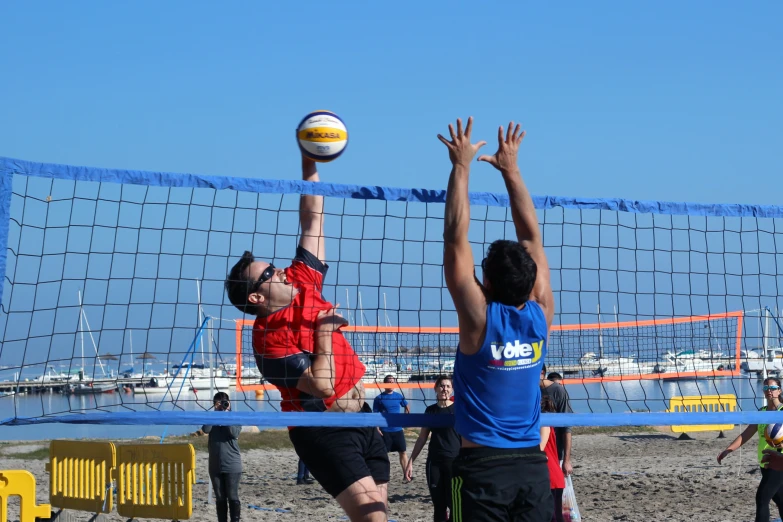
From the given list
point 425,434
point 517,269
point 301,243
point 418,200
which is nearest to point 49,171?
point 301,243

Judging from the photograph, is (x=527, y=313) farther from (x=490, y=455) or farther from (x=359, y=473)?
(x=359, y=473)

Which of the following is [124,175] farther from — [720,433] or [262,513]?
[720,433]

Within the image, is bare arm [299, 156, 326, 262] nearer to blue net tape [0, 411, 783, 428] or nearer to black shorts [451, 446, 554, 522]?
blue net tape [0, 411, 783, 428]


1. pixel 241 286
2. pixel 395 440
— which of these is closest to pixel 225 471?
pixel 395 440

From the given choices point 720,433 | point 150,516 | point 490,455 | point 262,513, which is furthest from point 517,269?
point 720,433

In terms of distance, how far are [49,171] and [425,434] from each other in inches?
267

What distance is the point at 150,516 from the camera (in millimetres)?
9070

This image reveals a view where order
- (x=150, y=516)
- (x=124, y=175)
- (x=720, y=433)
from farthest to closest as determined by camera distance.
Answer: (x=720, y=433)
(x=150, y=516)
(x=124, y=175)

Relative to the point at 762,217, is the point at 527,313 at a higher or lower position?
lower

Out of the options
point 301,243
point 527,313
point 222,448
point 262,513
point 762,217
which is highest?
point 762,217

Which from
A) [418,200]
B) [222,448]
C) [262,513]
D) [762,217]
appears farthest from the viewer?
[262,513]

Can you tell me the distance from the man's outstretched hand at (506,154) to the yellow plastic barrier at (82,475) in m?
6.28

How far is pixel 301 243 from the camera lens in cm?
490

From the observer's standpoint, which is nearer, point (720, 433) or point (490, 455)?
point (490, 455)
